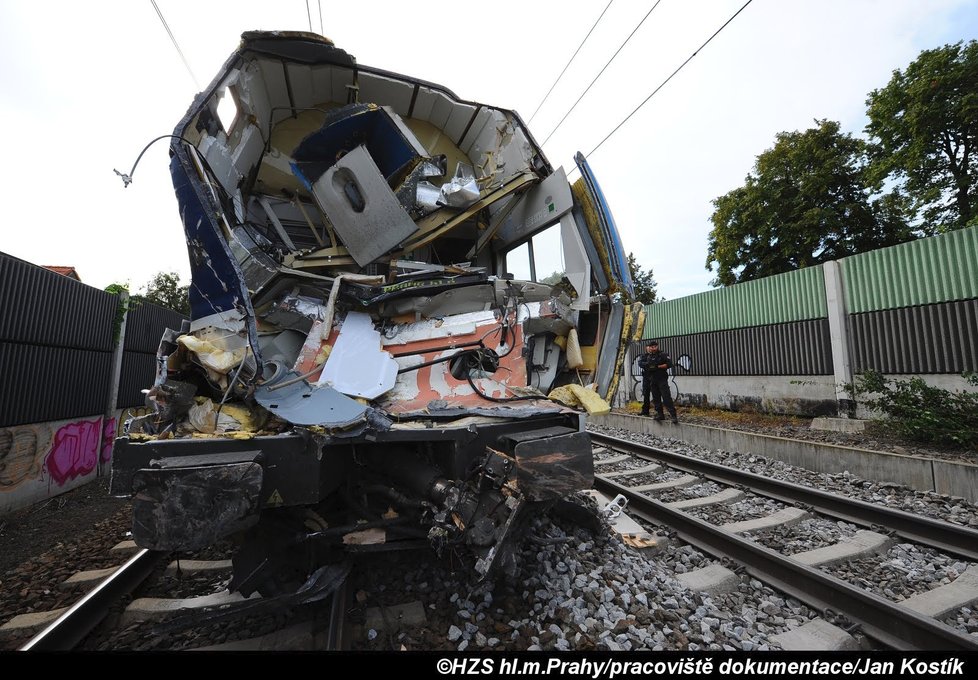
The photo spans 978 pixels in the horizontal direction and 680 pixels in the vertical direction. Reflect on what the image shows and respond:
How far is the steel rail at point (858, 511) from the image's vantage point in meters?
3.34

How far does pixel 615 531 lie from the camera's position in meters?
3.65

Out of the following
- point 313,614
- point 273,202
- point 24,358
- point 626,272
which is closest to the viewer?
point 313,614

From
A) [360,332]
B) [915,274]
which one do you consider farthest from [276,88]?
[915,274]

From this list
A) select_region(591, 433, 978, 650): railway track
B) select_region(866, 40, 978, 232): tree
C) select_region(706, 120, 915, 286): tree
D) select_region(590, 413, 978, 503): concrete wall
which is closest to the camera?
select_region(591, 433, 978, 650): railway track

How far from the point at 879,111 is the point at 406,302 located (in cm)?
2168

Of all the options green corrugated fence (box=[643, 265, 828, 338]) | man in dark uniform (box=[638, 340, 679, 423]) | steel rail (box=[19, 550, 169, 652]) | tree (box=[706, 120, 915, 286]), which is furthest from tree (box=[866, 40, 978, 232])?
steel rail (box=[19, 550, 169, 652])

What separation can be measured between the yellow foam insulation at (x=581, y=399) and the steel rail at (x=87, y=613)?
3.19m

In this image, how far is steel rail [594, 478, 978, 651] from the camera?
226 centimetres

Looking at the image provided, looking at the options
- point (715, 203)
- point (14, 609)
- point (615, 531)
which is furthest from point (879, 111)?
point (14, 609)

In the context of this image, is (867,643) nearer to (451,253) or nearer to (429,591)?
(429,591)

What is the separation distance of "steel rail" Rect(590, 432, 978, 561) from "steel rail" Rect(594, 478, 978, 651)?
4.82 feet

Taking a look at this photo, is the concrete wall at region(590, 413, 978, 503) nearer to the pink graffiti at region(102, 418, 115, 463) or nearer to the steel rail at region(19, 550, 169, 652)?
the steel rail at region(19, 550, 169, 652)

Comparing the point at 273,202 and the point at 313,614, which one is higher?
the point at 273,202

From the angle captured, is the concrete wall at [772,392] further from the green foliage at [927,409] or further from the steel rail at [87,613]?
the steel rail at [87,613]
